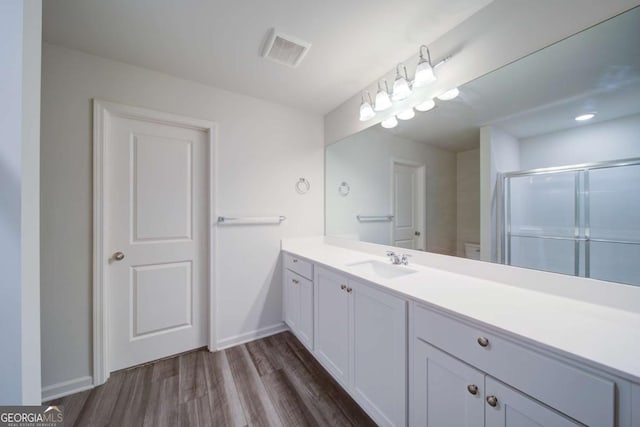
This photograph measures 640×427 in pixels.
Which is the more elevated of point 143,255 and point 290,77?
point 290,77

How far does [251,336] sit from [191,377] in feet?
1.85

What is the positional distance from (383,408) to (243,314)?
1.42 meters

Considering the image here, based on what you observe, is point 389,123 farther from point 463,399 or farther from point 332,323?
point 463,399

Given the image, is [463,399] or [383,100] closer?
[463,399]

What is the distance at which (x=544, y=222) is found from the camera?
1070 mm

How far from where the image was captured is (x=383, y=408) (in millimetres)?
1135

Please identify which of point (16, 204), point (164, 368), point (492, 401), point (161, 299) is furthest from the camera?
point (161, 299)

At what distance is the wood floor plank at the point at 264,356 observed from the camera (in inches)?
68.5

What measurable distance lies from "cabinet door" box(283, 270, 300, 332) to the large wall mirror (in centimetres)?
107

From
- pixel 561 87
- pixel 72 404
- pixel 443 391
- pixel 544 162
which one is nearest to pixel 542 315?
pixel 443 391

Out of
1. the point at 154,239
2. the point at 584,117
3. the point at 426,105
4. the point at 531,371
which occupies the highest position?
the point at 426,105

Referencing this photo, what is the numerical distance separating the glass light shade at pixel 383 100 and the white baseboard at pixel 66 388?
283cm

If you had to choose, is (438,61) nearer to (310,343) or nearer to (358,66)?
(358,66)

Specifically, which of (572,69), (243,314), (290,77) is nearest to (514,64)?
(572,69)
